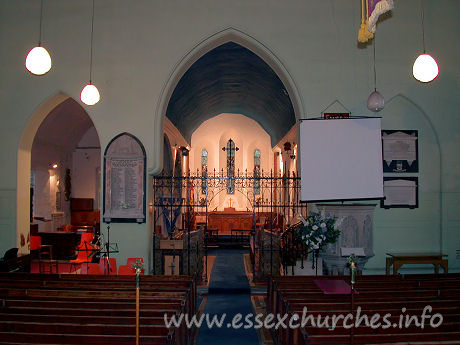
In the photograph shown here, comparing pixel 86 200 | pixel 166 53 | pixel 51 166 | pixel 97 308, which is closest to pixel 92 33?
pixel 166 53

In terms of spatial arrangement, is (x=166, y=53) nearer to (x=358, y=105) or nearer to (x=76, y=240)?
(x=358, y=105)

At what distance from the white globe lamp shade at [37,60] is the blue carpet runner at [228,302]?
14.7ft

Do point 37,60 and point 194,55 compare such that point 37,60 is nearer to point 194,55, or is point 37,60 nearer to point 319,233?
point 194,55

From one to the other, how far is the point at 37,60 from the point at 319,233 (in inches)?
201

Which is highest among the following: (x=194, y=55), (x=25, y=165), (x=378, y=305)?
(x=194, y=55)

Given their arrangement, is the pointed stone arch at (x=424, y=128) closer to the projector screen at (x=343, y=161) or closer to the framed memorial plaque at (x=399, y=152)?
the framed memorial plaque at (x=399, y=152)

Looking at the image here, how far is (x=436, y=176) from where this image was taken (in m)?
7.95

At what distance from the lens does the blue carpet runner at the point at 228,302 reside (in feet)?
17.0

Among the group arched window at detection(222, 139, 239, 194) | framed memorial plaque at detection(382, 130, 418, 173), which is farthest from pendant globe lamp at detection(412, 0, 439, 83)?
arched window at detection(222, 139, 239, 194)

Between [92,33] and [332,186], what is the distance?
544 centimetres

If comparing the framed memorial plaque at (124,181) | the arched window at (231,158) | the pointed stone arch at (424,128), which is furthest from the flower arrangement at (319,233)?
the arched window at (231,158)

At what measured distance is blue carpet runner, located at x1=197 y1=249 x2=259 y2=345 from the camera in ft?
17.0

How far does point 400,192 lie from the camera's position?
782cm

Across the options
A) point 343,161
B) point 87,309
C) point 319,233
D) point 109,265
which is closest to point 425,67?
point 343,161
